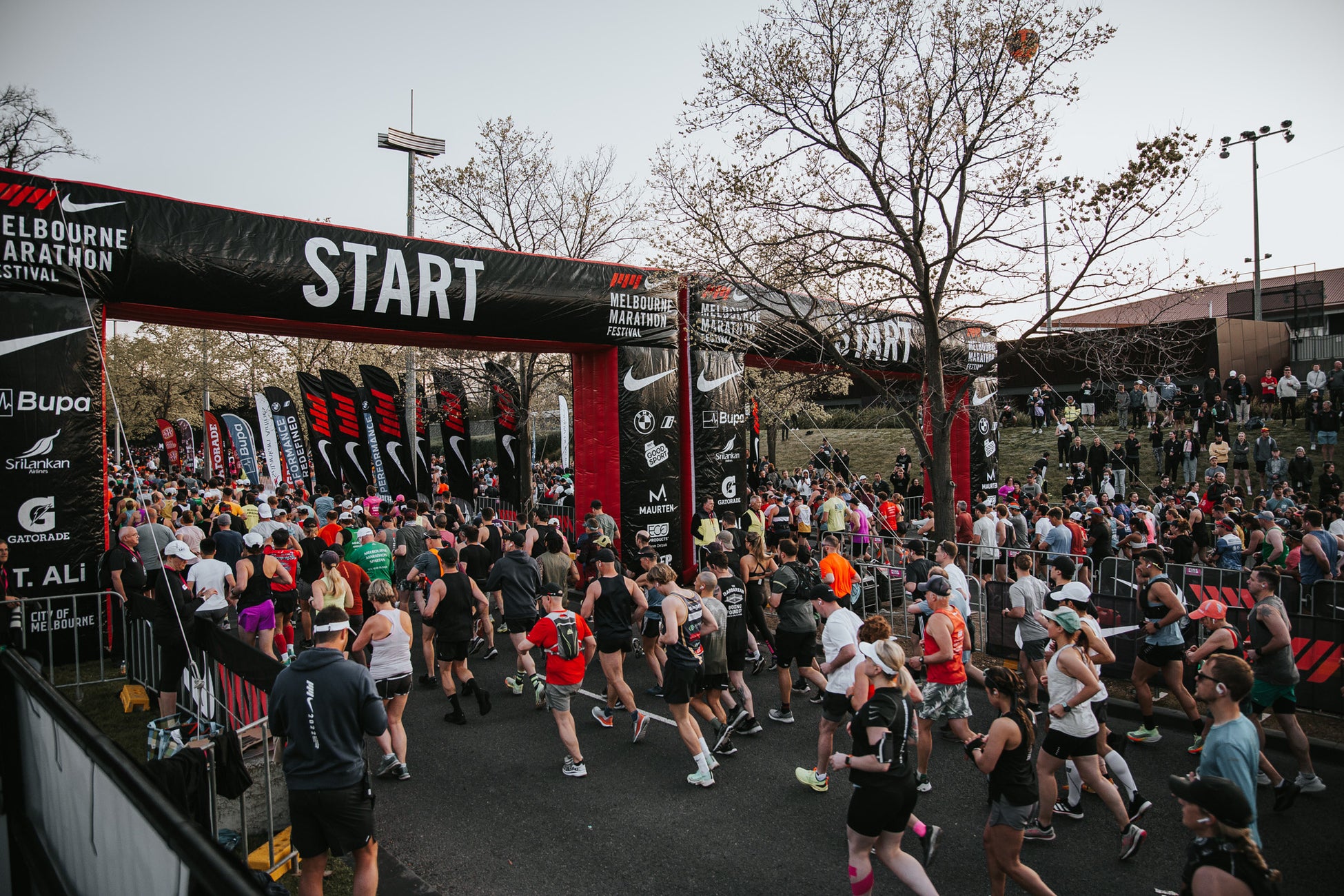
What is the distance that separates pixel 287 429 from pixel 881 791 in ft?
59.9

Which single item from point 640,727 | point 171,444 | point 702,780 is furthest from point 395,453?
point 171,444

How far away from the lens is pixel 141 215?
9.52 m

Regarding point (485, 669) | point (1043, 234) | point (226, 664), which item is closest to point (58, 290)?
point (226, 664)

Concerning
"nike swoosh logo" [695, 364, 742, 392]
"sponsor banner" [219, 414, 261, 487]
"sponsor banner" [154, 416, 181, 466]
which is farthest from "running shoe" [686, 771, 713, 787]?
"sponsor banner" [154, 416, 181, 466]

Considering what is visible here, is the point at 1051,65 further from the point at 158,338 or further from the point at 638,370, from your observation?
the point at 158,338

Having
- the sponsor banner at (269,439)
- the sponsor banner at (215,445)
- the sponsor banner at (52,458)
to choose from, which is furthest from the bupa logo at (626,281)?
the sponsor banner at (215,445)

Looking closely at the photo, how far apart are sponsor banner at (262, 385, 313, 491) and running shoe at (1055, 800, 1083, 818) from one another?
17762 millimetres

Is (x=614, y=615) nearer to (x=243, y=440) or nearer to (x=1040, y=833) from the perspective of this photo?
(x=1040, y=833)

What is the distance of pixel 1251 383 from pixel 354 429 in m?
29.9

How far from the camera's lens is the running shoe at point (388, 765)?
6.77 metres

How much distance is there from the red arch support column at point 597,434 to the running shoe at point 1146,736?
8.08 m

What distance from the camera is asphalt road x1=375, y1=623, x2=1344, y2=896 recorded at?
17.0 ft

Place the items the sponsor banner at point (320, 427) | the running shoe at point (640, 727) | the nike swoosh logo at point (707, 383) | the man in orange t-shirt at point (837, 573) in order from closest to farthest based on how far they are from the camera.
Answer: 1. the running shoe at point (640, 727)
2. the man in orange t-shirt at point (837, 573)
3. the nike swoosh logo at point (707, 383)
4. the sponsor banner at point (320, 427)

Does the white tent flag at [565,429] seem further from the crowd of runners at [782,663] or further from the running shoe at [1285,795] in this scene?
the running shoe at [1285,795]
